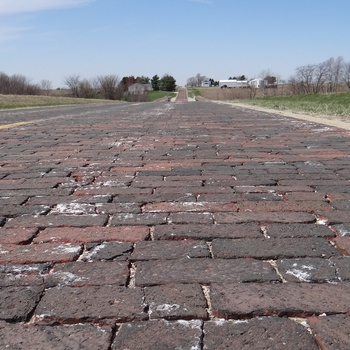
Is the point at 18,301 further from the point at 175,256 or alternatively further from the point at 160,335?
the point at 175,256

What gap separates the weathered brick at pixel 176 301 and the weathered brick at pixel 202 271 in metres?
0.07

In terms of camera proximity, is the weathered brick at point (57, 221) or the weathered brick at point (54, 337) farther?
the weathered brick at point (57, 221)

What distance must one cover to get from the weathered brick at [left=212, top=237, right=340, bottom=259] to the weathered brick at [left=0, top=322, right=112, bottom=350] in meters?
0.88

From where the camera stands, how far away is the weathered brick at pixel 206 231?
2.57m

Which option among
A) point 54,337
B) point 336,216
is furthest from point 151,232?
point 336,216

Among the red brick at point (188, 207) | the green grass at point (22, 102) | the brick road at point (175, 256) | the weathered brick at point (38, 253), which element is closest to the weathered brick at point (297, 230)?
the brick road at point (175, 256)

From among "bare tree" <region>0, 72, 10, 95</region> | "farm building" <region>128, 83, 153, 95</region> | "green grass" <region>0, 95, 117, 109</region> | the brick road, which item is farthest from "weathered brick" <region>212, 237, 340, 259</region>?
"farm building" <region>128, 83, 153, 95</region>

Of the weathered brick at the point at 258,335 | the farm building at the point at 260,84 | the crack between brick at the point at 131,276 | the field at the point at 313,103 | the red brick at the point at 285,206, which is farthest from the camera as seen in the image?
the farm building at the point at 260,84

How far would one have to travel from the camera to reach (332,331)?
160 cm

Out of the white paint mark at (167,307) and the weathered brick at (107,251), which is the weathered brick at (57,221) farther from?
the white paint mark at (167,307)

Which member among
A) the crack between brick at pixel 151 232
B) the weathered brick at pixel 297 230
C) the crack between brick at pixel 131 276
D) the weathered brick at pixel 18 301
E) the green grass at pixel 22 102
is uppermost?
the weathered brick at pixel 18 301

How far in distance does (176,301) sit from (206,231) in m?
0.88

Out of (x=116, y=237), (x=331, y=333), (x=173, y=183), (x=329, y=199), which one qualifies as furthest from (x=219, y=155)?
(x=331, y=333)

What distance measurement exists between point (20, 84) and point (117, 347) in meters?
70.9
